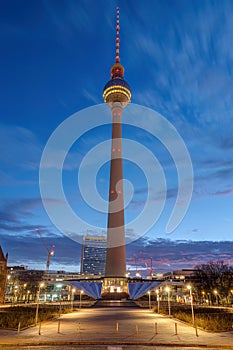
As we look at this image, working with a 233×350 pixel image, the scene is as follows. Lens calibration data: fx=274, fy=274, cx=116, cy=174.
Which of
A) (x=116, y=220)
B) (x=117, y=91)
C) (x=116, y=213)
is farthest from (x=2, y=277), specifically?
(x=117, y=91)

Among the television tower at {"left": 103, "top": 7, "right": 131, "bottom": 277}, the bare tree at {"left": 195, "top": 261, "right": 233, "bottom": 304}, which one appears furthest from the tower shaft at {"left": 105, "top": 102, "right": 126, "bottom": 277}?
the bare tree at {"left": 195, "top": 261, "right": 233, "bottom": 304}

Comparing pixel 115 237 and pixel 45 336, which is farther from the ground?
pixel 115 237

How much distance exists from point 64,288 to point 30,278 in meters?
25.3

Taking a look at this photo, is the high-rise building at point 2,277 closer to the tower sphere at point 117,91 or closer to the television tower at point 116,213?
the television tower at point 116,213

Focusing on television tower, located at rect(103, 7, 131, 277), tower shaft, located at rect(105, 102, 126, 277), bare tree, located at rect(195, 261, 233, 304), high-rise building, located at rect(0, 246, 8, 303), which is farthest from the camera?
television tower, located at rect(103, 7, 131, 277)

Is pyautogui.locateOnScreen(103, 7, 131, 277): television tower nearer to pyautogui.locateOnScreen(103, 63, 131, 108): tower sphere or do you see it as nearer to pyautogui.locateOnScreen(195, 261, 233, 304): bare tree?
pyautogui.locateOnScreen(103, 63, 131, 108): tower sphere

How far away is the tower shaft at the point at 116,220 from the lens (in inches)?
4222

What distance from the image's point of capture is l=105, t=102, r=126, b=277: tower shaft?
352 ft

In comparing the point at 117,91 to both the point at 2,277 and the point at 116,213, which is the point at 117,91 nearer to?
the point at 116,213

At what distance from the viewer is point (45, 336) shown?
20.7 m

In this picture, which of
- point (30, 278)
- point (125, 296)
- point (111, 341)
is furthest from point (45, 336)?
point (30, 278)

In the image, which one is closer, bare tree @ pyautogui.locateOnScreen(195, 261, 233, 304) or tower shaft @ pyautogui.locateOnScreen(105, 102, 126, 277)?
bare tree @ pyautogui.locateOnScreen(195, 261, 233, 304)

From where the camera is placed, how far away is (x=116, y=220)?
11244 cm

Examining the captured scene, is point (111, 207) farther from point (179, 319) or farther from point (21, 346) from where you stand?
point (21, 346)
